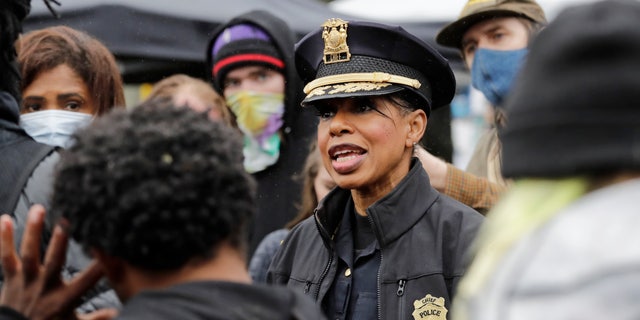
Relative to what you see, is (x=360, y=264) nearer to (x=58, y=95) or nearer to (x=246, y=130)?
(x=58, y=95)

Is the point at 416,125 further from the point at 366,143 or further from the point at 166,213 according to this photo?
the point at 166,213

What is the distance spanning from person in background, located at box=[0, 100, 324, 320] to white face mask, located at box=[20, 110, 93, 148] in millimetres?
1675

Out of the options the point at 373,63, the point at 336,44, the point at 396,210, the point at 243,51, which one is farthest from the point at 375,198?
the point at 243,51

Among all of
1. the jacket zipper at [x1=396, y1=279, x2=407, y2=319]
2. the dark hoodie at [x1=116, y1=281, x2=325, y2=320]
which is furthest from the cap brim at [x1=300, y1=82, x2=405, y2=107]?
the dark hoodie at [x1=116, y1=281, x2=325, y2=320]

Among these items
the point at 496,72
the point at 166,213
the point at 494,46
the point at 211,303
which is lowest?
the point at 211,303

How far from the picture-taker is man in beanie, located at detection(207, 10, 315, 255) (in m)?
5.96

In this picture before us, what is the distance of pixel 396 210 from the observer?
375 cm

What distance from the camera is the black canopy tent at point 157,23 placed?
734 cm

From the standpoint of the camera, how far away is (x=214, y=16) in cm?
769

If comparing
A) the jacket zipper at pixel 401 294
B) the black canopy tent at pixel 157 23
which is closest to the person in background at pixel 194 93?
the jacket zipper at pixel 401 294

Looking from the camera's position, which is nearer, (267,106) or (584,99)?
(584,99)

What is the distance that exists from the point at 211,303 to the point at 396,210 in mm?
1932

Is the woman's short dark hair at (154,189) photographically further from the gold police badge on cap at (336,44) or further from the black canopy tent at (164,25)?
A: the black canopy tent at (164,25)

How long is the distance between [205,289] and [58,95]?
6.85 ft
